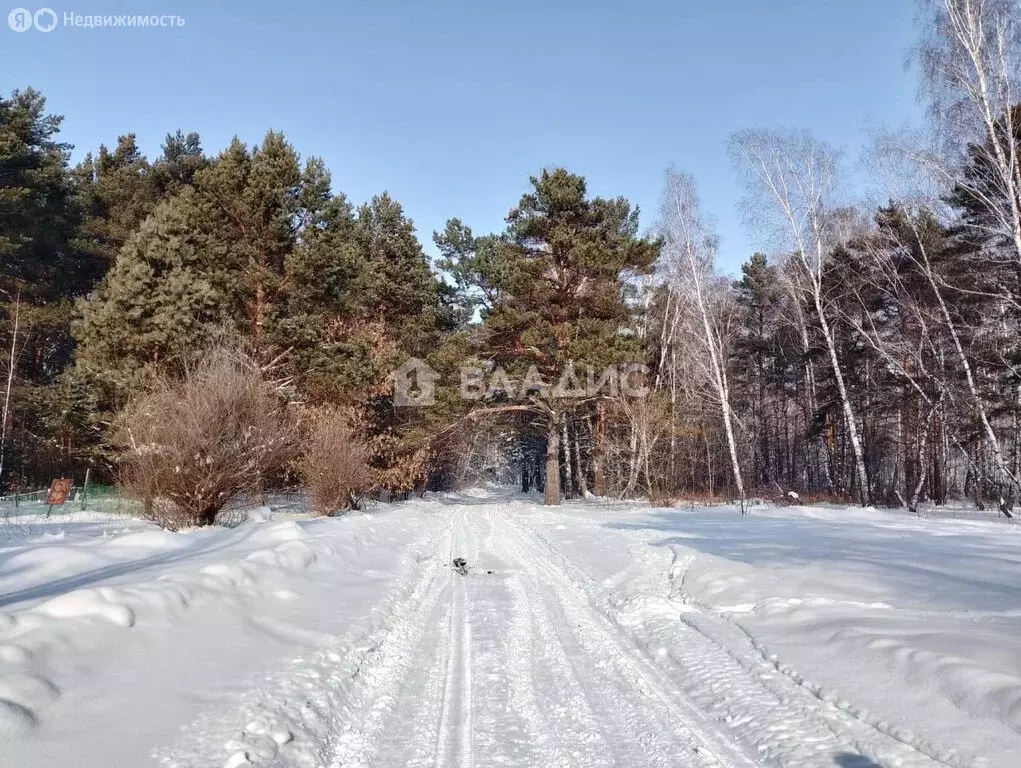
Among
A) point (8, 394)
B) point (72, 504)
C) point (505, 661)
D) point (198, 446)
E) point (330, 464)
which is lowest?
point (72, 504)

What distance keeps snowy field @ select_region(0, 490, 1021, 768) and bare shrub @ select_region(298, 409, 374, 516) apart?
7.92 metres

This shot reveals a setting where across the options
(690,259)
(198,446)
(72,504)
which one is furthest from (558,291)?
(72,504)

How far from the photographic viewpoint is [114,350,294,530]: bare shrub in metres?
12.5

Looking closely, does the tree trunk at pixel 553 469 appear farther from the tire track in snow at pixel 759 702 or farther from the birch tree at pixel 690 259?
the tire track in snow at pixel 759 702

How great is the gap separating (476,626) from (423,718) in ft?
7.81

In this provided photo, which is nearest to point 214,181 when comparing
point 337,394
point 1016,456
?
point 337,394

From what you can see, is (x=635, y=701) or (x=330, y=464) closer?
(x=635, y=701)

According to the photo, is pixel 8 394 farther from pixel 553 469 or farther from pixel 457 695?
pixel 457 695

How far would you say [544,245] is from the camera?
2675 centimetres

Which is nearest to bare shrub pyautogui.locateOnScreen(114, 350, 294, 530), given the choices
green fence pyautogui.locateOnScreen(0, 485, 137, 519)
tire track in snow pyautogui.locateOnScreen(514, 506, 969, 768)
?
green fence pyautogui.locateOnScreen(0, 485, 137, 519)

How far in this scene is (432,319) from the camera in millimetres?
29609

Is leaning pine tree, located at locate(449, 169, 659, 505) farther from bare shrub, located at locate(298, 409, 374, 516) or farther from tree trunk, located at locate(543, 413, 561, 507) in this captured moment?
bare shrub, located at locate(298, 409, 374, 516)

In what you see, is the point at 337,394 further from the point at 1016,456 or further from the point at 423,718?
the point at 1016,456

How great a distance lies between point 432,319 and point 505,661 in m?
25.1
